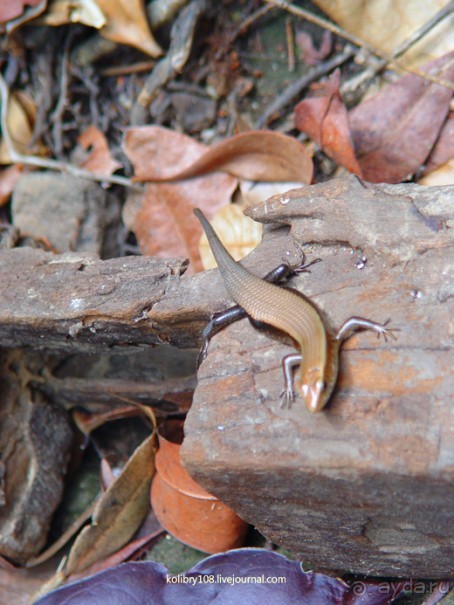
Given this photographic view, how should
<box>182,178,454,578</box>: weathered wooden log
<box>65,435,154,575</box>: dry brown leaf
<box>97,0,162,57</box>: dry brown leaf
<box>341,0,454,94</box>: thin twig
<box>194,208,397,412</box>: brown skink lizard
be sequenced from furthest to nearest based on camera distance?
1. <box>97,0,162,57</box>: dry brown leaf
2. <box>341,0,454,94</box>: thin twig
3. <box>65,435,154,575</box>: dry brown leaf
4. <box>194,208,397,412</box>: brown skink lizard
5. <box>182,178,454,578</box>: weathered wooden log

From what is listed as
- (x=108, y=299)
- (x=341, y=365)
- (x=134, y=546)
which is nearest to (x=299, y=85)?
(x=108, y=299)

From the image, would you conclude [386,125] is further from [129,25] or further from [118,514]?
[118,514]

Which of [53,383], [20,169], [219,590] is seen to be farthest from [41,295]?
[20,169]

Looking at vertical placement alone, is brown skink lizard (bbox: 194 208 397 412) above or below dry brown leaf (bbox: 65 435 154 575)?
above

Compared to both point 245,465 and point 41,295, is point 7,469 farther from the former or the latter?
point 245,465

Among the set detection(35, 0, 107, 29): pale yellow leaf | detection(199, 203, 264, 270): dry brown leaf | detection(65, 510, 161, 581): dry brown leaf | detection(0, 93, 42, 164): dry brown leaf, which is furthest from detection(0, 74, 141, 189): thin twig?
detection(65, 510, 161, 581): dry brown leaf

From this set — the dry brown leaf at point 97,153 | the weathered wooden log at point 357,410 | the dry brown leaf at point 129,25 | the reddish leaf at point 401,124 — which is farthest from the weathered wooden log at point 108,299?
the dry brown leaf at point 129,25

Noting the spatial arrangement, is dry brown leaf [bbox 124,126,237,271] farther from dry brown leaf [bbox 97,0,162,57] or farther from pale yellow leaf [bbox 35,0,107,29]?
pale yellow leaf [bbox 35,0,107,29]
